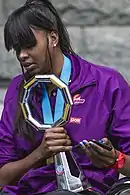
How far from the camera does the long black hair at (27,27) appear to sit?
321 cm

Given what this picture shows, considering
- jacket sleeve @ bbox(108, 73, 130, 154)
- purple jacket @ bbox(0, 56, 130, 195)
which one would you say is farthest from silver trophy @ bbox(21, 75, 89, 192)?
jacket sleeve @ bbox(108, 73, 130, 154)

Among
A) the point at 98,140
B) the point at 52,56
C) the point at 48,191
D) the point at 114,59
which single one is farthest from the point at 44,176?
the point at 114,59

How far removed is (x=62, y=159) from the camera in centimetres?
306

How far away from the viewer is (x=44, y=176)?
10.8 feet

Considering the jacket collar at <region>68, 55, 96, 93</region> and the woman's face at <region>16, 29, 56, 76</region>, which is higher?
the woman's face at <region>16, 29, 56, 76</region>

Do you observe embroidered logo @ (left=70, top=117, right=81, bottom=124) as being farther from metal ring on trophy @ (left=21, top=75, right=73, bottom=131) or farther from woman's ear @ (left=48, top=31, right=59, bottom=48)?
woman's ear @ (left=48, top=31, right=59, bottom=48)

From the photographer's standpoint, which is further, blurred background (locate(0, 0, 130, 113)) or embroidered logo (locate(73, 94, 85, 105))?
blurred background (locate(0, 0, 130, 113))

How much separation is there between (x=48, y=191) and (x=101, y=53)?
254 centimetres

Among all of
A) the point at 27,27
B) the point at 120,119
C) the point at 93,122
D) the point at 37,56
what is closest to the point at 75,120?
the point at 93,122

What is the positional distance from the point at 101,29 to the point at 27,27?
8.00 feet

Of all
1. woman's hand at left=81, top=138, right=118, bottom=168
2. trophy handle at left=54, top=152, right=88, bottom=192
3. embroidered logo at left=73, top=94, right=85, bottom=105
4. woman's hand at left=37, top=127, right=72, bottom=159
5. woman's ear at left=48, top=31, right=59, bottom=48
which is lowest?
trophy handle at left=54, top=152, right=88, bottom=192

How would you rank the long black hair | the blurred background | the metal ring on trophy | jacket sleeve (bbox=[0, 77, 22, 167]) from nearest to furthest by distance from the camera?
the metal ring on trophy < the long black hair < jacket sleeve (bbox=[0, 77, 22, 167]) < the blurred background

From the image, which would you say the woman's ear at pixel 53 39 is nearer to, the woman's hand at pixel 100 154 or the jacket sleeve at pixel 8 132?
the jacket sleeve at pixel 8 132

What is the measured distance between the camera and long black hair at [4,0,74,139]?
321 centimetres
